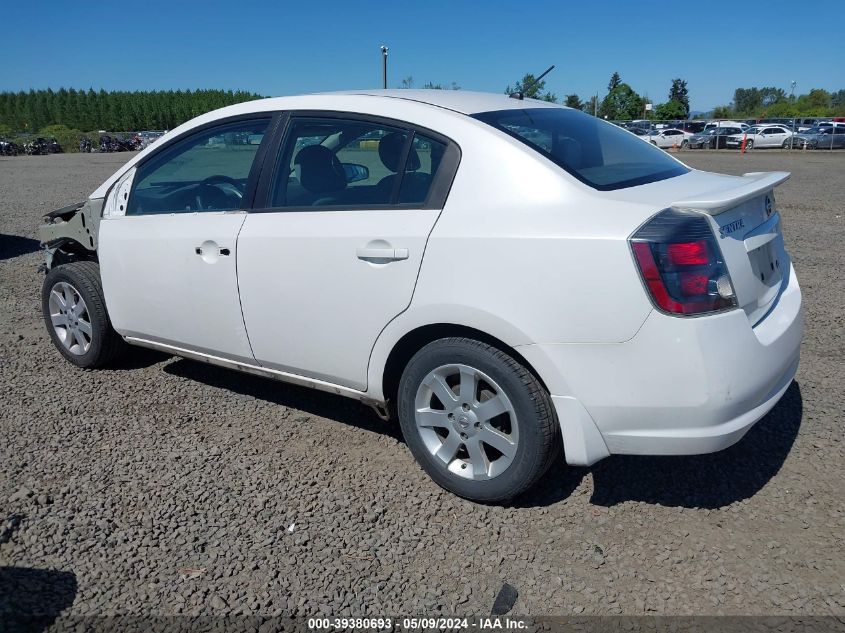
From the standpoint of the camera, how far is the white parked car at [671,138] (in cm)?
4253

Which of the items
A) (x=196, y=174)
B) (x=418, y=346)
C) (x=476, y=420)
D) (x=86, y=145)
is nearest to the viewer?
(x=476, y=420)

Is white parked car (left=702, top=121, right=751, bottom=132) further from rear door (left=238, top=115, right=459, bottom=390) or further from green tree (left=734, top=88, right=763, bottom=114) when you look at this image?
green tree (left=734, top=88, right=763, bottom=114)

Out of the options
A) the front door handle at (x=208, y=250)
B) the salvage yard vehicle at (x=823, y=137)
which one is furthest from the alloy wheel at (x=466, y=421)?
the salvage yard vehicle at (x=823, y=137)

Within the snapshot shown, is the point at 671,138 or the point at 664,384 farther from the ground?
the point at 671,138

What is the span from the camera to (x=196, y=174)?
4.32 metres

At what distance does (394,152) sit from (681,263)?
143 cm

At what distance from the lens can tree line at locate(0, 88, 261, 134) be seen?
123 m

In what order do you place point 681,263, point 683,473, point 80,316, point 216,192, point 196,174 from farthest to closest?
point 80,316 → point 196,174 → point 216,192 → point 683,473 → point 681,263

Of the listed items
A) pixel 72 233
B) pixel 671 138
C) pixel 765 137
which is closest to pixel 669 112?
pixel 671 138

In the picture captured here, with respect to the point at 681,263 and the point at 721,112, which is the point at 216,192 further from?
the point at 721,112

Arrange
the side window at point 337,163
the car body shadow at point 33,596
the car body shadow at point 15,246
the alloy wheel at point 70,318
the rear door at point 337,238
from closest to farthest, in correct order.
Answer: the car body shadow at point 33,596 → the rear door at point 337,238 → the side window at point 337,163 → the alloy wheel at point 70,318 → the car body shadow at point 15,246

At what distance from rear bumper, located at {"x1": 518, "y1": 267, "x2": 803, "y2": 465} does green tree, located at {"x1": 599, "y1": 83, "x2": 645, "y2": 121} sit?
76.2 m

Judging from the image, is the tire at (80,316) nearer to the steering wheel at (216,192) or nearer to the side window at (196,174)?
the side window at (196,174)

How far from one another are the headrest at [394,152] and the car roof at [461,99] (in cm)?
23
